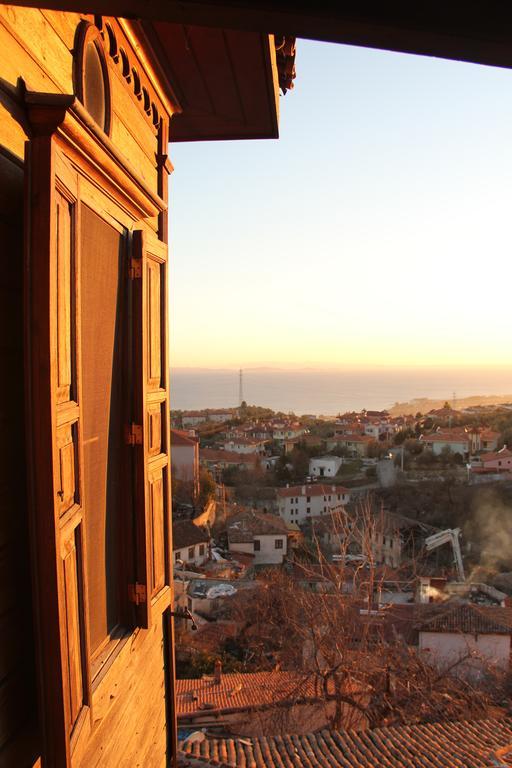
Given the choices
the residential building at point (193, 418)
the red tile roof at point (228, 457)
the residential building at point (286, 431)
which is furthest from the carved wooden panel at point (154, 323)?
the residential building at point (193, 418)

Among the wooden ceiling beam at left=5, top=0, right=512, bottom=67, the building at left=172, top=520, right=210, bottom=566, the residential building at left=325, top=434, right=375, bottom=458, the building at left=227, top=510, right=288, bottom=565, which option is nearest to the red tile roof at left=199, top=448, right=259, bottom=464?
the residential building at left=325, top=434, right=375, bottom=458

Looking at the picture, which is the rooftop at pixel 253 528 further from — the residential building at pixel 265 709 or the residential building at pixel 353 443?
the residential building at pixel 353 443

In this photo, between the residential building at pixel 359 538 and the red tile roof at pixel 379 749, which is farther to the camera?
the residential building at pixel 359 538

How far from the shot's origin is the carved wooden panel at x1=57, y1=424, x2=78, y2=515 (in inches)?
53.9

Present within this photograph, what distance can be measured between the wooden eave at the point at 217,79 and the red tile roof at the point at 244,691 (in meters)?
8.88

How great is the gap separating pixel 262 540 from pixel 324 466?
1433 cm

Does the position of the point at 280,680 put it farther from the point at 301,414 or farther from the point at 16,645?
the point at 301,414

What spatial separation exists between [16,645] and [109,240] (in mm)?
1182

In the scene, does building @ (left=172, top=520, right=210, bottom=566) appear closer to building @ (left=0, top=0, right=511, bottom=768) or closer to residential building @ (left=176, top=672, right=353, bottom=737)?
residential building @ (left=176, top=672, right=353, bottom=737)

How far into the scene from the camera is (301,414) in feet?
194

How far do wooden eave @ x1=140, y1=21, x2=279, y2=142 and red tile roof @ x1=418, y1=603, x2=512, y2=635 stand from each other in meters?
13.4

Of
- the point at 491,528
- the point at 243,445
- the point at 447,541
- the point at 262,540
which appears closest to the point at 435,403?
the point at 243,445

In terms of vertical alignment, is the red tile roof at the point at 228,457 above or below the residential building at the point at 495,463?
below

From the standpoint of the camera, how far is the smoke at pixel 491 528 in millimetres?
23984
